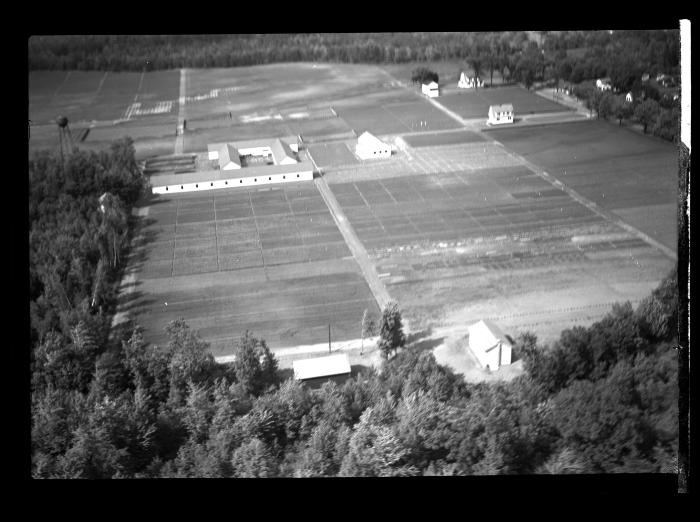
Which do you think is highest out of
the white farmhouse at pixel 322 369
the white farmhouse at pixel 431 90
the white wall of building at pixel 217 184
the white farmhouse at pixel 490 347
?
the white farmhouse at pixel 431 90

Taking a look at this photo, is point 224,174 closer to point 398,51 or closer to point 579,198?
point 398,51

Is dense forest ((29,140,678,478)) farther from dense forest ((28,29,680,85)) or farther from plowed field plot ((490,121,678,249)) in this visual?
dense forest ((28,29,680,85))

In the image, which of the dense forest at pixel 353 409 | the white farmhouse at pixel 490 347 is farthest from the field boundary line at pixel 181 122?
the white farmhouse at pixel 490 347

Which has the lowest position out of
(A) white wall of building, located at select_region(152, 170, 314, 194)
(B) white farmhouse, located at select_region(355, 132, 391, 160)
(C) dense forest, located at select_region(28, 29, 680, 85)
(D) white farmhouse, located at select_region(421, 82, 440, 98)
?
(A) white wall of building, located at select_region(152, 170, 314, 194)

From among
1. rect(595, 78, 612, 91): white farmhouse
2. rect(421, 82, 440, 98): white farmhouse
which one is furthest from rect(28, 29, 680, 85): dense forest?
rect(421, 82, 440, 98): white farmhouse

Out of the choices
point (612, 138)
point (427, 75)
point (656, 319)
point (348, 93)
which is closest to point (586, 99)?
point (612, 138)

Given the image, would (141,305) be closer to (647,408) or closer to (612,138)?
(647,408)

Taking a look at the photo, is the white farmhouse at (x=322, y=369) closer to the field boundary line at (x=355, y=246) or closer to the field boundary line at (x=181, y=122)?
the field boundary line at (x=355, y=246)
